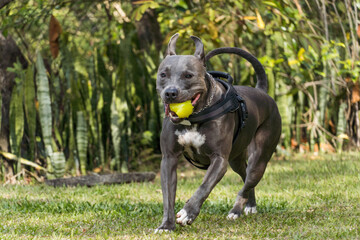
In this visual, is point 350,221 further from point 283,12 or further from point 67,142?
point 67,142

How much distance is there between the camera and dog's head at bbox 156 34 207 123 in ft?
13.7

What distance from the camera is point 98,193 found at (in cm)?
698

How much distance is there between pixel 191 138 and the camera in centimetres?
449

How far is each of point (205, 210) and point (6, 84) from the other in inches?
177

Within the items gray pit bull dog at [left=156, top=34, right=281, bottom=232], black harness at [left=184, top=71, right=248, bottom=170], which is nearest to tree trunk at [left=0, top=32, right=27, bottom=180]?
black harness at [left=184, top=71, right=248, bottom=170]

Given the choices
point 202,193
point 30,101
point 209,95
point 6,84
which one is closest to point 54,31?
point 6,84

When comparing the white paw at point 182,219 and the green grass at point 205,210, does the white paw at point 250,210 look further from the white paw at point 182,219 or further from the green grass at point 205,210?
the white paw at point 182,219

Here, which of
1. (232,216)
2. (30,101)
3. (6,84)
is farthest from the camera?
(6,84)

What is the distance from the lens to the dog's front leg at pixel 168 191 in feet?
14.5

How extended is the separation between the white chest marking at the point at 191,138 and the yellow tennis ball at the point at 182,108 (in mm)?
203

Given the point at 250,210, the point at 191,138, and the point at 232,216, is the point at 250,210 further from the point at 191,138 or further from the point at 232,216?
the point at 191,138

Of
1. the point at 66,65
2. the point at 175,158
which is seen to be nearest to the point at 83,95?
the point at 66,65

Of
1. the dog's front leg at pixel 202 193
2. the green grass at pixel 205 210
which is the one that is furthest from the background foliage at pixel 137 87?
the dog's front leg at pixel 202 193

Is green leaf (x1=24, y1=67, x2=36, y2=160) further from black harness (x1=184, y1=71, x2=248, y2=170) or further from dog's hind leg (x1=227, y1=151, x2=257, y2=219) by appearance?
→ black harness (x1=184, y1=71, x2=248, y2=170)
